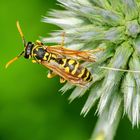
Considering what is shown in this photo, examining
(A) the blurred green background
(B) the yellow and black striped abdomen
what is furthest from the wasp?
(A) the blurred green background

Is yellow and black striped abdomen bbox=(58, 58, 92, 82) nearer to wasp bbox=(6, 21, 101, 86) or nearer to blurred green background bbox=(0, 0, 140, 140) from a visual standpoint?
wasp bbox=(6, 21, 101, 86)

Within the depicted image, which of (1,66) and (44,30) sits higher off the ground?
(44,30)

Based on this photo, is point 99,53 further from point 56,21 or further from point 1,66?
point 1,66

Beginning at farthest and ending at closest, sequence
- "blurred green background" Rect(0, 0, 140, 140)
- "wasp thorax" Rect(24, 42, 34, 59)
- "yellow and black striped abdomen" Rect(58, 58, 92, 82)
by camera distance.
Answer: "blurred green background" Rect(0, 0, 140, 140) < "wasp thorax" Rect(24, 42, 34, 59) < "yellow and black striped abdomen" Rect(58, 58, 92, 82)

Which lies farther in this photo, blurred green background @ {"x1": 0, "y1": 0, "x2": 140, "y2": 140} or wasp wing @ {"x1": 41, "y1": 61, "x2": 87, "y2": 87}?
blurred green background @ {"x1": 0, "y1": 0, "x2": 140, "y2": 140}

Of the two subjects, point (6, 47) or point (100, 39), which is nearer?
point (100, 39)

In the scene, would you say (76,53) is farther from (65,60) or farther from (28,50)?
(28,50)

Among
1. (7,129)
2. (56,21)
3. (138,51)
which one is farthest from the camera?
(7,129)

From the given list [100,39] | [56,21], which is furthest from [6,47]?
[100,39]
